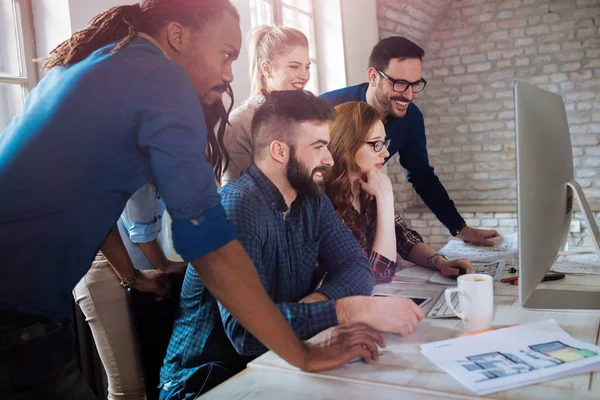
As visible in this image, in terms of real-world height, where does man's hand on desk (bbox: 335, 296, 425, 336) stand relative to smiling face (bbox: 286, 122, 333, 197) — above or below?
below

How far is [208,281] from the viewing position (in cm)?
86

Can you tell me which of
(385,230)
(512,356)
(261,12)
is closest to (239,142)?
(385,230)

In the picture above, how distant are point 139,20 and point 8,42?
1.19 metres

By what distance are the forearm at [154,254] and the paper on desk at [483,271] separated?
0.84 meters

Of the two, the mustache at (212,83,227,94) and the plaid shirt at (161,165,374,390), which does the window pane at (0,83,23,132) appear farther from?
the mustache at (212,83,227,94)

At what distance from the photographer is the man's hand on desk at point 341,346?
0.93m

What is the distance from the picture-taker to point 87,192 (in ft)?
2.63

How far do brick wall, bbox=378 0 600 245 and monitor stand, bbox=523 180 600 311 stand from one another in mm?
3192

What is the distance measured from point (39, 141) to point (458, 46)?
15.2ft

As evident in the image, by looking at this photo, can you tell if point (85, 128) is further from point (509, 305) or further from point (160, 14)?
point (509, 305)

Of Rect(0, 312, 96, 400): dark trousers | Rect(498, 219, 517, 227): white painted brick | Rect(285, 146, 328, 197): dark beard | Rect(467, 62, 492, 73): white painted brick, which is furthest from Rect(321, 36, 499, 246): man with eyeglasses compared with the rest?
Rect(467, 62, 492, 73): white painted brick

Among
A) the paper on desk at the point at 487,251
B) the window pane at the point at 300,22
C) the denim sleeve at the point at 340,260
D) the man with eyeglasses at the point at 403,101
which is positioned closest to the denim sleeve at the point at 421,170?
the man with eyeglasses at the point at 403,101

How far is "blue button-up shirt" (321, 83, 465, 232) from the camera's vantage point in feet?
8.13

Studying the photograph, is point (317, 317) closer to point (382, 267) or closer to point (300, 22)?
point (382, 267)
